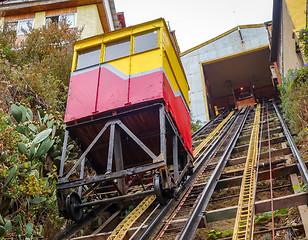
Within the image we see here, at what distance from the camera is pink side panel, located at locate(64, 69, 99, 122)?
5.23m

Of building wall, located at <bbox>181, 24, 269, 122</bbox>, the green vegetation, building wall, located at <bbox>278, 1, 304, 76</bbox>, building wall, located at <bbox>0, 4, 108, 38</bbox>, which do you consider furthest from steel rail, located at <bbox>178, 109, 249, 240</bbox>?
building wall, located at <bbox>181, 24, 269, 122</bbox>

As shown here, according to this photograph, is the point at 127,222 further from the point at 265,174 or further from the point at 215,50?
the point at 215,50

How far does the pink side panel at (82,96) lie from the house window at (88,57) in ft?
0.82

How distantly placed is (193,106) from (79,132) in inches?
491

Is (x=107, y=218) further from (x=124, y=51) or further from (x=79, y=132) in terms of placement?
(x=124, y=51)

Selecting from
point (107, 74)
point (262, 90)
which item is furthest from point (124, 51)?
point (262, 90)

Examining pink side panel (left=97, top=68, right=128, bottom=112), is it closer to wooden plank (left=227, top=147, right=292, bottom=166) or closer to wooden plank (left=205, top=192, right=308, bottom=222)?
wooden plank (left=205, top=192, right=308, bottom=222)

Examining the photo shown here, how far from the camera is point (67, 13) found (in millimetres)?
13797

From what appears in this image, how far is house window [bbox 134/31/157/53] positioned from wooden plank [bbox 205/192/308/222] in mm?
3106

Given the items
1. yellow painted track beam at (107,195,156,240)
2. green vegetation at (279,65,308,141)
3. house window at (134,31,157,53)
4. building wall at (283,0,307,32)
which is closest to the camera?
yellow painted track beam at (107,195,156,240)

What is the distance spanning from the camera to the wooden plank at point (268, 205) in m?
3.44

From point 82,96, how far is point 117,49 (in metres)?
1.13

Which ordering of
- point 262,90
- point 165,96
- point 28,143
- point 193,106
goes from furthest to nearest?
point 262,90 → point 193,106 → point 165,96 → point 28,143

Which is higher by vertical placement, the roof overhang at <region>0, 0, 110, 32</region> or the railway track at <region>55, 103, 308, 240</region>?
the roof overhang at <region>0, 0, 110, 32</region>
